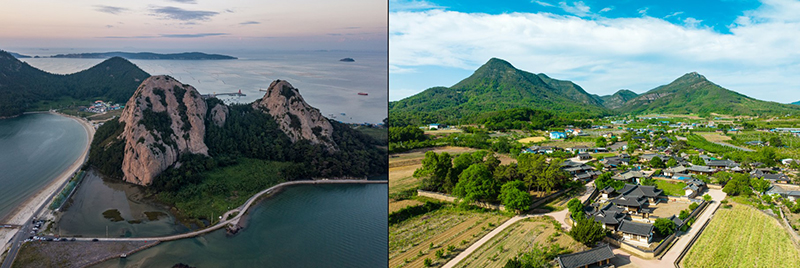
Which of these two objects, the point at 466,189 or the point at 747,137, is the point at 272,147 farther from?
the point at 747,137

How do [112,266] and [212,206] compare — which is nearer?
[112,266]

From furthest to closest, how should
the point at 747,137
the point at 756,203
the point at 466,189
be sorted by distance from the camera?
the point at 747,137
the point at 756,203
the point at 466,189

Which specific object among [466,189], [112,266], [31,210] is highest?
[466,189]

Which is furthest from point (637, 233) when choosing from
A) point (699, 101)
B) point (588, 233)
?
point (699, 101)

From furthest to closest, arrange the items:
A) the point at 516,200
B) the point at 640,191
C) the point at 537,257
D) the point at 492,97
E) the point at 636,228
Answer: the point at 492,97, the point at 640,191, the point at 516,200, the point at 636,228, the point at 537,257

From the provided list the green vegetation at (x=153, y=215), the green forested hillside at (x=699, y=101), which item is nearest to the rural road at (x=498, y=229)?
the green vegetation at (x=153, y=215)

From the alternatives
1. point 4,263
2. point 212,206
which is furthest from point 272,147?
point 4,263

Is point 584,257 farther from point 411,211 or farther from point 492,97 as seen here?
point 492,97
